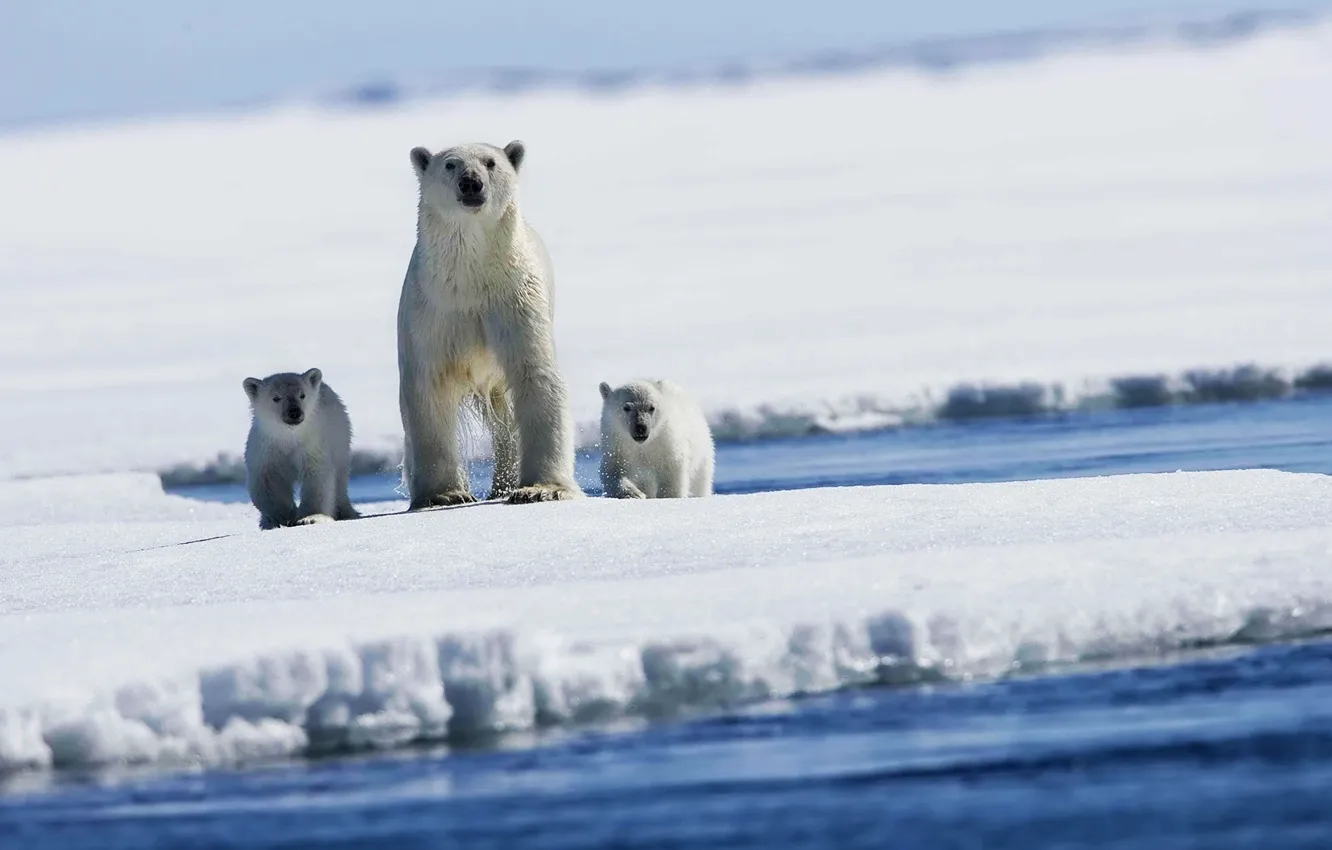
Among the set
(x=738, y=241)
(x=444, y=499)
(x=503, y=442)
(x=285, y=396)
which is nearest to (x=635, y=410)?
Answer: (x=503, y=442)

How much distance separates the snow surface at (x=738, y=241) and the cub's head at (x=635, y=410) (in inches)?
112

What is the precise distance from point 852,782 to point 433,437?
10.1 ft

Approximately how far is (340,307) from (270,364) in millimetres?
3110

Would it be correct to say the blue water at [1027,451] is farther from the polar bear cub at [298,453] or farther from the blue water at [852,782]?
the blue water at [852,782]

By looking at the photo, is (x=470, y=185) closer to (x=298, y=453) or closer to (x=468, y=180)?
(x=468, y=180)

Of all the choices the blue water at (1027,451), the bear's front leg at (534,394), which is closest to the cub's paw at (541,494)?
the bear's front leg at (534,394)

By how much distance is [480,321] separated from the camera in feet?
21.8

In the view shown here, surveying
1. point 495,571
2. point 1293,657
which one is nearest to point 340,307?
point 495,571

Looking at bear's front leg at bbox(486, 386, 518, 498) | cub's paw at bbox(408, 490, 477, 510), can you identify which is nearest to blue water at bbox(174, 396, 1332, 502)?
bear's front leg at bbox(486, 386, 518, 498)

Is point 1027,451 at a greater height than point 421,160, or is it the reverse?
point 421,160

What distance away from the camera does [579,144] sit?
28531mm

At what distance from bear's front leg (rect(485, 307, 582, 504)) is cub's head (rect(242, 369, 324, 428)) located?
564 millimetres

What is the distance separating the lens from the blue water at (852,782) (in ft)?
12.2

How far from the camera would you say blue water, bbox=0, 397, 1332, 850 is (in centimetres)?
371
